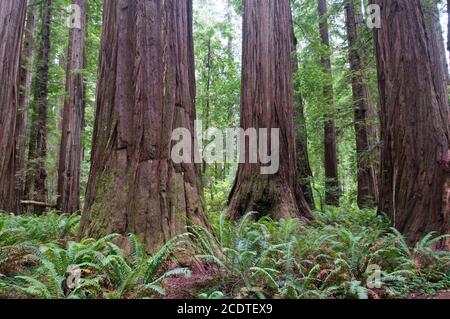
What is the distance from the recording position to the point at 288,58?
26.7ft

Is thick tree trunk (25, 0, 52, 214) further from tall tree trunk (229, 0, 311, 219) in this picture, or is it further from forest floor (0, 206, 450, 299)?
forest floor (0, 206, 450, 299)

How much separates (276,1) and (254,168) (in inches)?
160

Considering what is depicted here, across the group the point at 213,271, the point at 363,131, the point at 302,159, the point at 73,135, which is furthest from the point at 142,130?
the point at 363,131

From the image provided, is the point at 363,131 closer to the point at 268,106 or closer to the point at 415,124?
the point at 268,106

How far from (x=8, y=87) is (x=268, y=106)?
5506mm

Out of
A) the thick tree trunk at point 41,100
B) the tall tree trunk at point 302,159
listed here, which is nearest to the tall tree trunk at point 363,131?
the tall tree trunk at point 302,159

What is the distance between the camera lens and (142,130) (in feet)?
13.0

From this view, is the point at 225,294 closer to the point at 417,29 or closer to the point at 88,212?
the point at 88,212

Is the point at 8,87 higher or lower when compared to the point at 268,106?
higher

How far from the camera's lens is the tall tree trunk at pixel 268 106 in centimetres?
713

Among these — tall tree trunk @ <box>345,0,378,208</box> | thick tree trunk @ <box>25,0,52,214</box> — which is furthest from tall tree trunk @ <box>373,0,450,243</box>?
thick tree trunk @ <box>25,0,52,214</box>

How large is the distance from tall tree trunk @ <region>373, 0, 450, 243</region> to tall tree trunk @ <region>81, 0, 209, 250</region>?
2974 mm

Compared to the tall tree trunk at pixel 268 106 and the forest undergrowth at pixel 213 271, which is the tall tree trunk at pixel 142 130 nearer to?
the forest undergrowth at pixel 213 271
